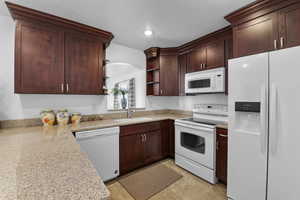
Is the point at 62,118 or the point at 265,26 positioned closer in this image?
the point at 265,26

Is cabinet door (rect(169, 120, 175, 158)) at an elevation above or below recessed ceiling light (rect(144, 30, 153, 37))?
below

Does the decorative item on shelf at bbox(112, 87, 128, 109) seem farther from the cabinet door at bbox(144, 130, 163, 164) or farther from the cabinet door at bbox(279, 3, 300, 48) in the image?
the cabinet door at bbox(279, 3, 300, 48)

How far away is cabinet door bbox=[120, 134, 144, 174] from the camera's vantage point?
A: 229 centimetres

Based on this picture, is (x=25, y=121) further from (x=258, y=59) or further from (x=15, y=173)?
(x=258, y=59)

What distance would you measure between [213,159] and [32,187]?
6.96ft

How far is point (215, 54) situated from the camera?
2402 millimetres

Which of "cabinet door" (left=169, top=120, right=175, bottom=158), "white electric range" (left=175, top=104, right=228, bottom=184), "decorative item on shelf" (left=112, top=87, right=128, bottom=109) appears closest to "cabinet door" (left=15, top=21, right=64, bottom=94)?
"decorative item on shelf" (left=112, top=87, right=128, bottom=109)

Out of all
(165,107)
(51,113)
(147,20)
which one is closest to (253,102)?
(147,20)

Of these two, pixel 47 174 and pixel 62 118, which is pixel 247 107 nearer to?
pixel 47 174

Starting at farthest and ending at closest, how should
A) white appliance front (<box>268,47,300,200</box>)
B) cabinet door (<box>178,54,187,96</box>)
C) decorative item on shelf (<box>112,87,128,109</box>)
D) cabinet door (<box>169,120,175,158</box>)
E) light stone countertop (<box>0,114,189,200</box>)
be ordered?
decorative item on shelf (<box>112,87,128,109</box>)
cabinet door (<box>178,54,187,96</box>)
cabinet door (<box>169,120,175,158</box>)
white appliance front (<box>268,47,300,200</box>)
light stone countertop (<box>0,114,189,200</box>)

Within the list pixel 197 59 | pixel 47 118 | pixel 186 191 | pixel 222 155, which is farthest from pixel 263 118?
pixel 47 118

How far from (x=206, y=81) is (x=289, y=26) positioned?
118 centimetres

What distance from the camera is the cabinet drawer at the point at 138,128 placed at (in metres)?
2.29

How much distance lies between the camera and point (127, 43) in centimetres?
287
